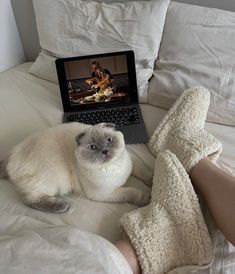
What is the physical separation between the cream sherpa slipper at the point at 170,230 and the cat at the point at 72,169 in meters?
0.09

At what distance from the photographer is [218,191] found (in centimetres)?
85

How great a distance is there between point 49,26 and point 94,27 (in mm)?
223

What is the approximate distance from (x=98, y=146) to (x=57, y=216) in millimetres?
228

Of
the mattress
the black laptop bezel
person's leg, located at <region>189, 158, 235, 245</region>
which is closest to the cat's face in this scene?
the mattress

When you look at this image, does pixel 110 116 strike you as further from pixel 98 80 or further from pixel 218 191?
pixel 218 191

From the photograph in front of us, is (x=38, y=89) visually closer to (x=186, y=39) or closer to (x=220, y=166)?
(x=186, y=39)

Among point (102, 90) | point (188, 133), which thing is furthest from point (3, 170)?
point (188, 133)

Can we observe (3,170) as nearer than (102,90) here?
Yes

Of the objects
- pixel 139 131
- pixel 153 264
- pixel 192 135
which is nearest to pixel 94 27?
pixel 139 131

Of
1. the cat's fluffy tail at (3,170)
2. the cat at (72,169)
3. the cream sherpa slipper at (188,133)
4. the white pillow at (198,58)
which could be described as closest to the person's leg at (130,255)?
the cat at (72,169)

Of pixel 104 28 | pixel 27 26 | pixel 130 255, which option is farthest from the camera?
pixel 27 26

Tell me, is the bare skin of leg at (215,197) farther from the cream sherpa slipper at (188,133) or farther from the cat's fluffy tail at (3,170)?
the cat's fluffy tail at (3,170)

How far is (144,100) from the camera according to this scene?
128 centimetres

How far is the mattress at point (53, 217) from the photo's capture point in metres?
0.67
